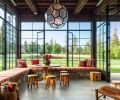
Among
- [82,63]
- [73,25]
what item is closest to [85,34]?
[73,25]

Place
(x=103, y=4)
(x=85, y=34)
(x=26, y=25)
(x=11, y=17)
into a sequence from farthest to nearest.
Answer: (x=85, y=34) < (x=26, y=25) < (x=11, y=17) < (x=103, y=4)

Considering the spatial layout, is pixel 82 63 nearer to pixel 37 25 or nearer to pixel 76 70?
pixel 76 70

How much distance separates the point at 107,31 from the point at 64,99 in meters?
5.31

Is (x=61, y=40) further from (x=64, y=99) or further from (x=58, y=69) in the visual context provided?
(x=64, y=99)

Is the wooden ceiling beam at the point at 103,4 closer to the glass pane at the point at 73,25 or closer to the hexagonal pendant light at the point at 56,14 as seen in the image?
the glass pane at the point at 73,25

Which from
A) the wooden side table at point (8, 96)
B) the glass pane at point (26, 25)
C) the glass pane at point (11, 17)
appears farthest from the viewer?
the glass pane at point (26, 25)

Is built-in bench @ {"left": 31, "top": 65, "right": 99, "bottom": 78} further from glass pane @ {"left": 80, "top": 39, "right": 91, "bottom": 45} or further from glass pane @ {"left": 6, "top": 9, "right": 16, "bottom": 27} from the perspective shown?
glass pane @ {"left": 6, "top": 9, "right": 16, "bottom": 27}

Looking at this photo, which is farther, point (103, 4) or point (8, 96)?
point (103, 4)

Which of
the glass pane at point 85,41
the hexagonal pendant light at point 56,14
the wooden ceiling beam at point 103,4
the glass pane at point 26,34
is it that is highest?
the wooden ceiling beam at point 103,4

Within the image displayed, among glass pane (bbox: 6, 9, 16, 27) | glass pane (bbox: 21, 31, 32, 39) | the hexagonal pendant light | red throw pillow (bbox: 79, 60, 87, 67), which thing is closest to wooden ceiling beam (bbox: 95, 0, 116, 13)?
the hexagonal pendant light

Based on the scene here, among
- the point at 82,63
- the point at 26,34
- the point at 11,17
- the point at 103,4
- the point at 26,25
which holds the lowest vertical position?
the point at 82,63

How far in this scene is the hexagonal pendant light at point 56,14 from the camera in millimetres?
9570

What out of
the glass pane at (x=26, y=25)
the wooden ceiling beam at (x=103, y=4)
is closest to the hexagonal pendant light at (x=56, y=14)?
the wooden ceiling beam at (x=103, y=4)

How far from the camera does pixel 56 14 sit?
376 inches
